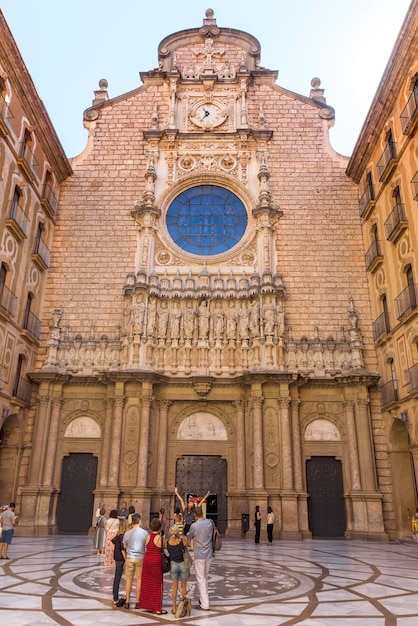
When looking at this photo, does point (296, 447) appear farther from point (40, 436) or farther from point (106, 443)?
point (40, 436)

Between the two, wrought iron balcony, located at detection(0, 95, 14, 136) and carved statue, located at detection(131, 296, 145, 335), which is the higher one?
wrought iron balcony, located at detection(0, 95, 14, 136)

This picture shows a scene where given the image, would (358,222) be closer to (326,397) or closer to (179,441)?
(326,397)

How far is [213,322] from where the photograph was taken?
848 inches

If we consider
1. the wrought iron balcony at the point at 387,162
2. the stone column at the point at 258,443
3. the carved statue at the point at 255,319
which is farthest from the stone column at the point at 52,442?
the wrought iron balcony at the point at 387,162

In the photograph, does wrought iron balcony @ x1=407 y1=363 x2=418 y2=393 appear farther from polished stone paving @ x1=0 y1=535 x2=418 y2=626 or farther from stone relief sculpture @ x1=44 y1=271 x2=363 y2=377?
polished stone paving @ x1=0 y1=535 x2=418 y2=626

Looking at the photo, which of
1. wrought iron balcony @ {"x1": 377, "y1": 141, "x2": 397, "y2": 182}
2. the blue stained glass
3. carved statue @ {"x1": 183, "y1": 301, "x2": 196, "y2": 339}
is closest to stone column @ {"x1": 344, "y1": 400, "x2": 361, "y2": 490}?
carved statue @ {"x1": 183, "y1": 301, "x2": 196, "y2": 339}

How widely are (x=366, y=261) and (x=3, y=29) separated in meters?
17.0

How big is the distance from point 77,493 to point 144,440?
364cm

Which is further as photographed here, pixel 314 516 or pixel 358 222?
pixel 358 222

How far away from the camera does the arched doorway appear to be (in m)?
18.8

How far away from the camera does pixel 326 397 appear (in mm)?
20750

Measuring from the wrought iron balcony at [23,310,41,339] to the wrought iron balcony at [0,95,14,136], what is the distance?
705 centimetres

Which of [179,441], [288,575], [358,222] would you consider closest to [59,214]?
[179,441]

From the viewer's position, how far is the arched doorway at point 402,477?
61.7 feet
